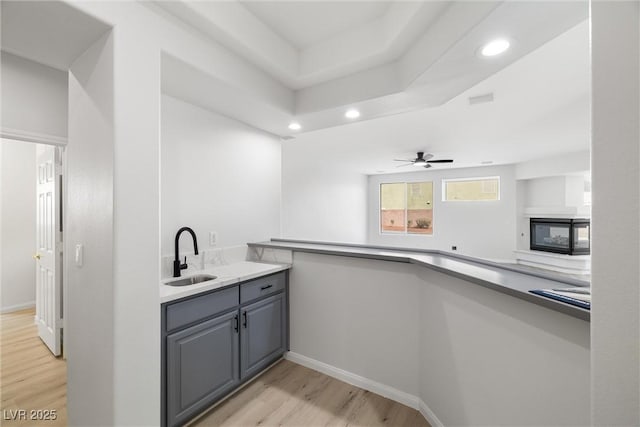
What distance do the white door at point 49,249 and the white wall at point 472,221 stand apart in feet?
23.9

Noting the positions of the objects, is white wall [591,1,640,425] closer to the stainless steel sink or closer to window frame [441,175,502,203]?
the stainless steel sink

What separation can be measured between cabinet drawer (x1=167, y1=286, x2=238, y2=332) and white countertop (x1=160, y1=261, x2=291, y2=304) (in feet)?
0.20

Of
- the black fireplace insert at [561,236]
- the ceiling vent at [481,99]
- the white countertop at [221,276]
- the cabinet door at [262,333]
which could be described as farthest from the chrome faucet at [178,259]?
→ the black fireplace insert at [561,236]

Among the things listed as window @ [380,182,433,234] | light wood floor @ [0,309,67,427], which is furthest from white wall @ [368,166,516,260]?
light wood floor @ [0,309,67,427]

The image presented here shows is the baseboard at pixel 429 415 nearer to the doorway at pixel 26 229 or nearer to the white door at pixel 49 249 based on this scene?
the white door at pixel 49 249

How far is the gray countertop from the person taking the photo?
44.9 inches

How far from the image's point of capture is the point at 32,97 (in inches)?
84.2

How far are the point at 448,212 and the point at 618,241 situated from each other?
7.50m

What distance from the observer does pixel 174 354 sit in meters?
1.74

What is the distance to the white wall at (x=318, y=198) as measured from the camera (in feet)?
16.4

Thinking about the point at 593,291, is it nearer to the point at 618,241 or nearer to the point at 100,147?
the point at 618,241

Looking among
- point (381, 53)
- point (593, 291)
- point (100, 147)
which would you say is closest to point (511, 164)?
point (381, 53)

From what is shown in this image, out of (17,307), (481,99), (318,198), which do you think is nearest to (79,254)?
(481,99)

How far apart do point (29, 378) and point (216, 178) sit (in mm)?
2322
